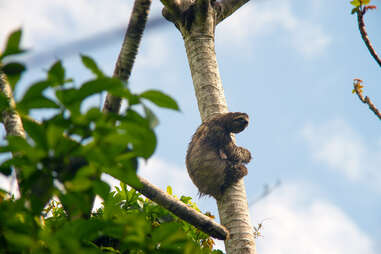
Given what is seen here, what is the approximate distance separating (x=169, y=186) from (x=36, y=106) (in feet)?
11.2

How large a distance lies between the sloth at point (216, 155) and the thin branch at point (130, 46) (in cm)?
242

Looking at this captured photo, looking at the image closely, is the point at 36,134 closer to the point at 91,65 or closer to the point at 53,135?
the point at 53,135

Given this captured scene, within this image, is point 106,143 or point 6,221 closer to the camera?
point 106,143

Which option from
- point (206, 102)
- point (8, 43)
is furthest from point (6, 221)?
point (206, 102)

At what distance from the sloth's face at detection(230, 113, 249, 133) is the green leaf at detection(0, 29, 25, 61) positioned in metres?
4.06

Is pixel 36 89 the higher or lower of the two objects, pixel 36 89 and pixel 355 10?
the lower

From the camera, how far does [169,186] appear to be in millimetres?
4816

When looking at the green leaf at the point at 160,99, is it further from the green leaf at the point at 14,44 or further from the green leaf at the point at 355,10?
the green leaf at the point at 355,10

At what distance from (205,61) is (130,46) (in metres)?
2.50

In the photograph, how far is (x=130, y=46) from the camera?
7.55ft

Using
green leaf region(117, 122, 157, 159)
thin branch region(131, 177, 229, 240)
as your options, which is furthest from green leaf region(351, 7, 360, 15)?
green leaf region(117, 122, 157, 159)

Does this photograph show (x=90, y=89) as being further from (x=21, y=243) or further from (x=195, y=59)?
(x=195, y=59)

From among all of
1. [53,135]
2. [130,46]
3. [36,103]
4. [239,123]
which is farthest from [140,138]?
[239,123]

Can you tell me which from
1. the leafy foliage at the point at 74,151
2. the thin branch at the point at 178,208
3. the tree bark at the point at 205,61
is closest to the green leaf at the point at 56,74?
the leafy foliage at the point at 74,151
